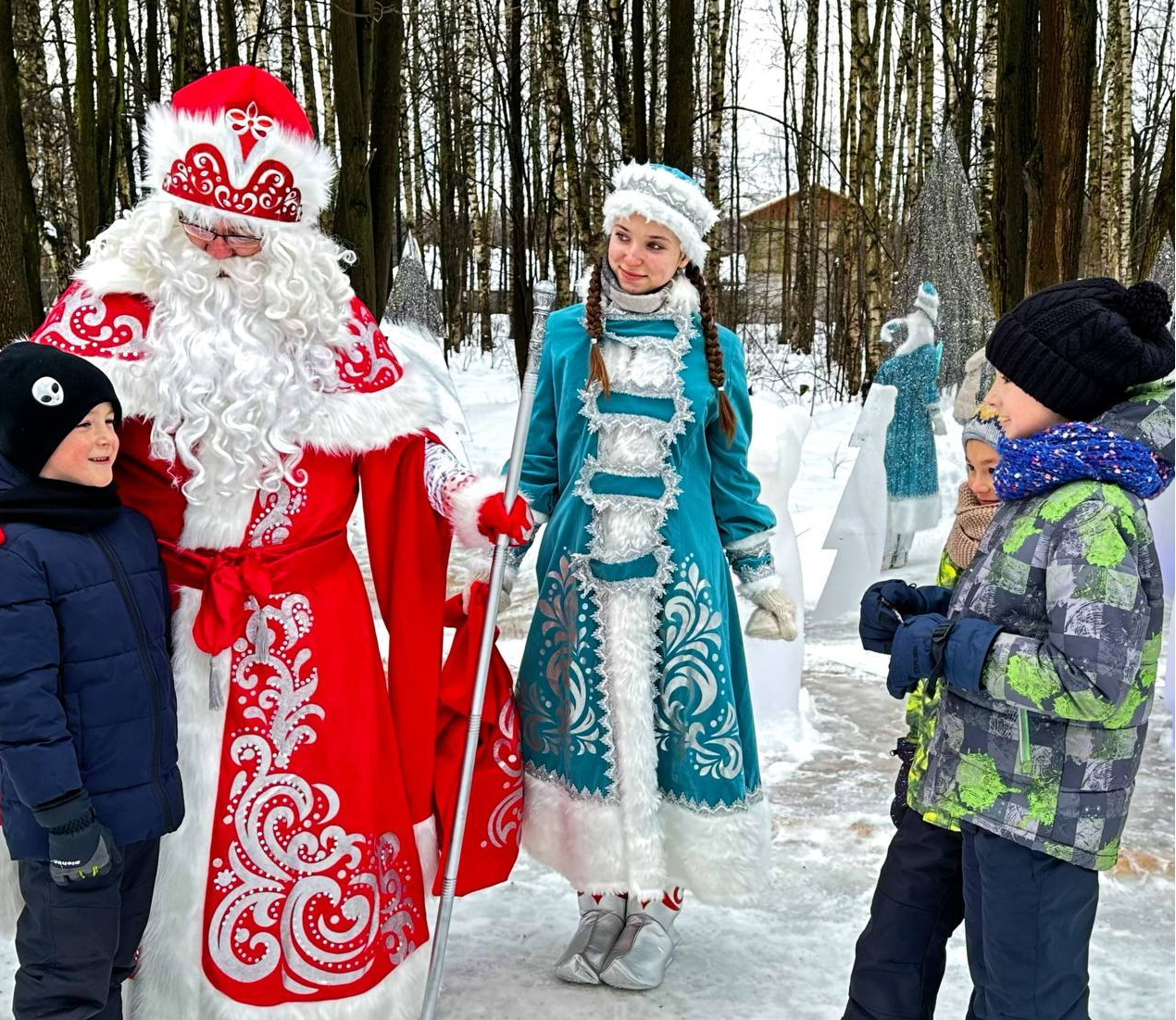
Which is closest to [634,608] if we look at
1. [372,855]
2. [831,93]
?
[372,855]

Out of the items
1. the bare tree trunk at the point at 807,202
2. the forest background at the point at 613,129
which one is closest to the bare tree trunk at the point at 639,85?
the forest background at the point at 613,129

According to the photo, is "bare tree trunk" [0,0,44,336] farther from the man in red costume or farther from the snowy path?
the snowy path

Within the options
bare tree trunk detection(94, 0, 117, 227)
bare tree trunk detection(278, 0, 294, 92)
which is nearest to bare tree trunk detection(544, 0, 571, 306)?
bare tree trunk detection(278, 0, 294, 92)

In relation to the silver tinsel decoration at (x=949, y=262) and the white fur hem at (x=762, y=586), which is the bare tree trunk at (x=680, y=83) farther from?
the white fur hem at (x=762, y=586)

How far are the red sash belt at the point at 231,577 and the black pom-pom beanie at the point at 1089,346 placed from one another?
149 centimetres

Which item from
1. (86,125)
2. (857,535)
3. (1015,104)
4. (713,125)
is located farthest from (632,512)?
(713,125)

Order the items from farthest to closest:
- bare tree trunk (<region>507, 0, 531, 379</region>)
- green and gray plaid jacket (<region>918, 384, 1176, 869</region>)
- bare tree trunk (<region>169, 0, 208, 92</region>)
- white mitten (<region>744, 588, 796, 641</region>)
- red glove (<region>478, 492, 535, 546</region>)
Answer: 1. bare tree trunk (<region>507, 0, 531, 379</region>)
2. bare tree trunk (<region>169, 0, 208, 92</region>)
3. white mitten (<region>744, 588, 796, 641</region>)
4. red glove (<region>478, 492, 535, 546</region>)
5. green and gray plaid jacket (<region>918, 384, 1176, 869</region>)

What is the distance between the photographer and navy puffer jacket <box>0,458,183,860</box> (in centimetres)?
198

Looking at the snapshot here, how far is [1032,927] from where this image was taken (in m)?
2.04

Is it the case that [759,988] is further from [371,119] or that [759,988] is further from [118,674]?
[371,119]

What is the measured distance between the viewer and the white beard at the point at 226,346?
93.0 inches

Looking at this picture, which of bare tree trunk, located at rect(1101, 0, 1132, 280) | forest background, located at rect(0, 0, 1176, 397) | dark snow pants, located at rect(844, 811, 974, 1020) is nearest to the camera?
dark snow pants, located at rect(844, 811, 974, 1020)

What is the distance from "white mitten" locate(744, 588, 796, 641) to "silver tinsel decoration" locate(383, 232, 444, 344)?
247 inches

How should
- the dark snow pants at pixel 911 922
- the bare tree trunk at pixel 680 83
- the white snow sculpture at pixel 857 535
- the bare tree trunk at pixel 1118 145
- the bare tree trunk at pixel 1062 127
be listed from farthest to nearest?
the bare tree trunk at pixel 1118 145 → the bare tree trunk at pixel 680 83 → the bare tree trunk at pixel 1062 127 → the white snow sculpture at pixel 857 535 → the dark snow pants at pixel 911 922
